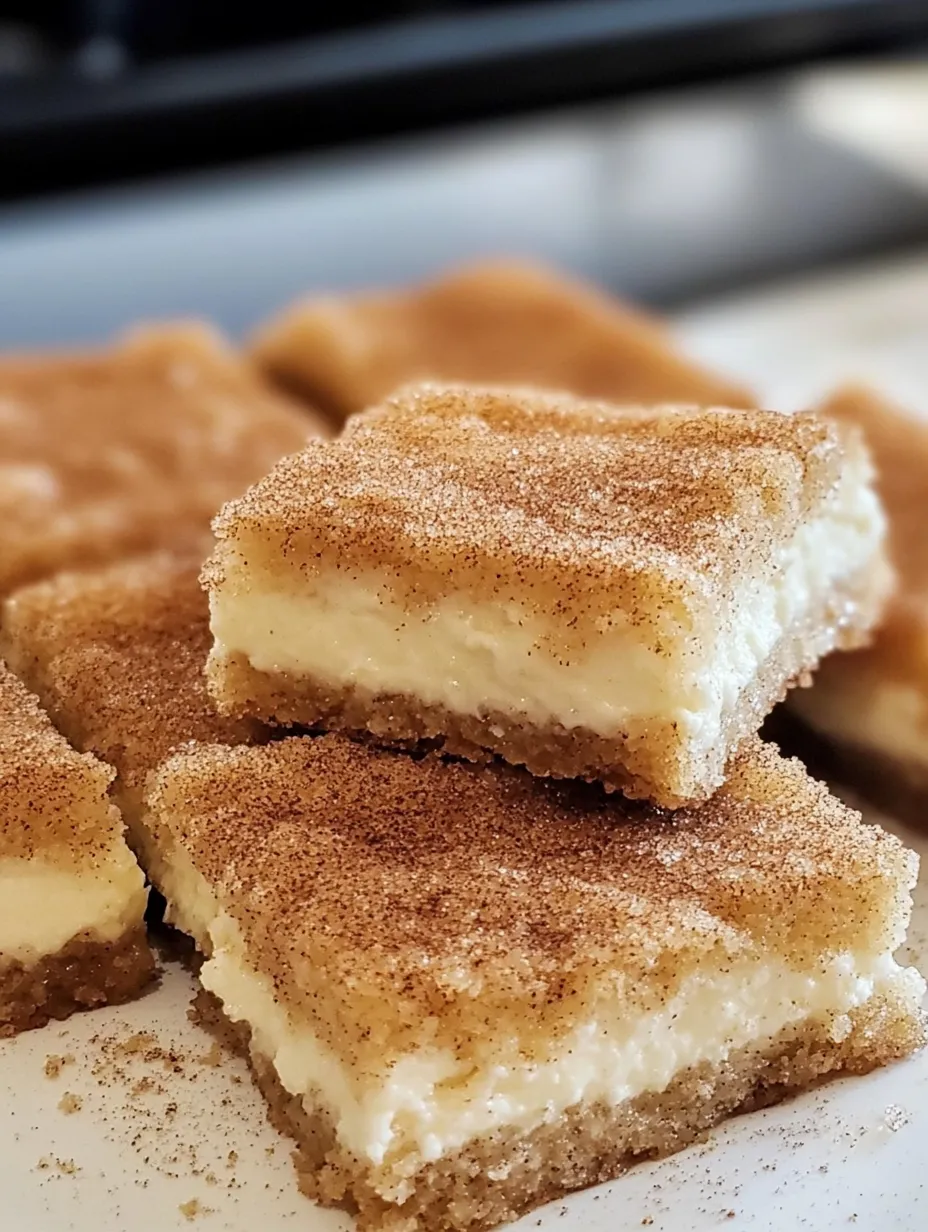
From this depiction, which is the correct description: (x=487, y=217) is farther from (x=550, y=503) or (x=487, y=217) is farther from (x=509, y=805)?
(x=509, y=805)

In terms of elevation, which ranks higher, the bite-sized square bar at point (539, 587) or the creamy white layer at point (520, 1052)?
the bite-sized square bar at point (539, 587)

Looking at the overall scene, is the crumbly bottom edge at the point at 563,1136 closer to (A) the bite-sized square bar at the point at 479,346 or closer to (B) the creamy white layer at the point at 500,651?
(B) the creamy white layer at the point at 500,651

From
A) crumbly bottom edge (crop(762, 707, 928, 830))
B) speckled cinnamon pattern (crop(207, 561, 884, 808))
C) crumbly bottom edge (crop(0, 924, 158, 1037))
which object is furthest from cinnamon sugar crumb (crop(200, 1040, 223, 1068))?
crumbly bottom edge (crop(762, 707, 928, 830))

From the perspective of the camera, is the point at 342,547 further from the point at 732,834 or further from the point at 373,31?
the point at 373,31

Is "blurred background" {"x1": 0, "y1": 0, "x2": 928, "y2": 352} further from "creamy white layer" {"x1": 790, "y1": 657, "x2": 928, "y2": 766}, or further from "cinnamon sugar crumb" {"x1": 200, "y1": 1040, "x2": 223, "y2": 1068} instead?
"cinnamon sugar crumb" {"x1": 200, "y1": 1040, "x2": 223, "y2": 1068}

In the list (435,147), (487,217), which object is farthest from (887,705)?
(487,217)

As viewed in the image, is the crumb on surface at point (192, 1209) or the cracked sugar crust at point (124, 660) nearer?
the crumb on surface at point (192, 1209)

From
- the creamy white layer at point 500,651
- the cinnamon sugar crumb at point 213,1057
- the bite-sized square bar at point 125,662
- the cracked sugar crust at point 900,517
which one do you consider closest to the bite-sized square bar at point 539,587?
the creamy white layer at point 500,651

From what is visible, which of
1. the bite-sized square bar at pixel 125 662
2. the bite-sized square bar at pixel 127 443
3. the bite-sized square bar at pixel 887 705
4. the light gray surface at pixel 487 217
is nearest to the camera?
the bite-sized square bar at pixel 125 662
